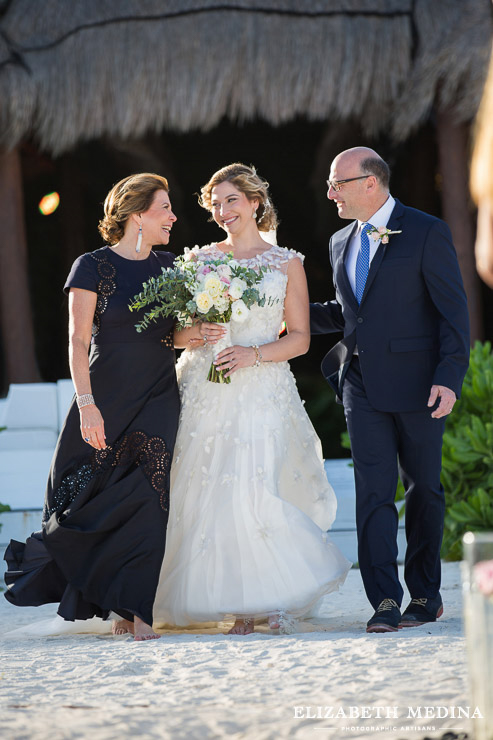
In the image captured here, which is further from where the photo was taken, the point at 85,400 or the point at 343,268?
the point at 343,268

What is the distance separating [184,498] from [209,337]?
2.15ft

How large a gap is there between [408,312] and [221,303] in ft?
2.39

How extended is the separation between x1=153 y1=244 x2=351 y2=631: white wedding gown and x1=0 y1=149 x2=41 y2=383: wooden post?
373cm

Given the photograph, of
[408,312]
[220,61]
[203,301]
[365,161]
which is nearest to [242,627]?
[203,301]

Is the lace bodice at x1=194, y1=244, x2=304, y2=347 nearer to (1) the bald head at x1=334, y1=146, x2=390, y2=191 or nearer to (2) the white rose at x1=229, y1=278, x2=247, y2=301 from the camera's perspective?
(2) the white rose at x1=229, y1=278, x2=247, y2=301

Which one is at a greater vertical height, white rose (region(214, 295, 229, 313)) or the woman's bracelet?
white rose (region(214, 295, 229, 313))

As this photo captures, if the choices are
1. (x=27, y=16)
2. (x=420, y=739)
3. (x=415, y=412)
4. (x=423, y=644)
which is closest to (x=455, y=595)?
(x=415, y=412)

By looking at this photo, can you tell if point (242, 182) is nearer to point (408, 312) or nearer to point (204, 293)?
point (204, 293)

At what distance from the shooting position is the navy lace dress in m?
3.93

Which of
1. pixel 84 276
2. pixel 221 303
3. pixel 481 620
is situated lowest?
pixel 481 620

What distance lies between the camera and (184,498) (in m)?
4.13

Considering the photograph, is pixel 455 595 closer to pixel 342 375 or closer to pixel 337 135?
pixel 342 375

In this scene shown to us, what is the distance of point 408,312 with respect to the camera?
13.0 ft

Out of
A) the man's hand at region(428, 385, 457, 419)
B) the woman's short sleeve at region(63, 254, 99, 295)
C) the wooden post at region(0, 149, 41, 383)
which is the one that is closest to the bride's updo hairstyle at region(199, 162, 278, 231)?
the woman's short sleeve at region(63, 254, 99, 295)
